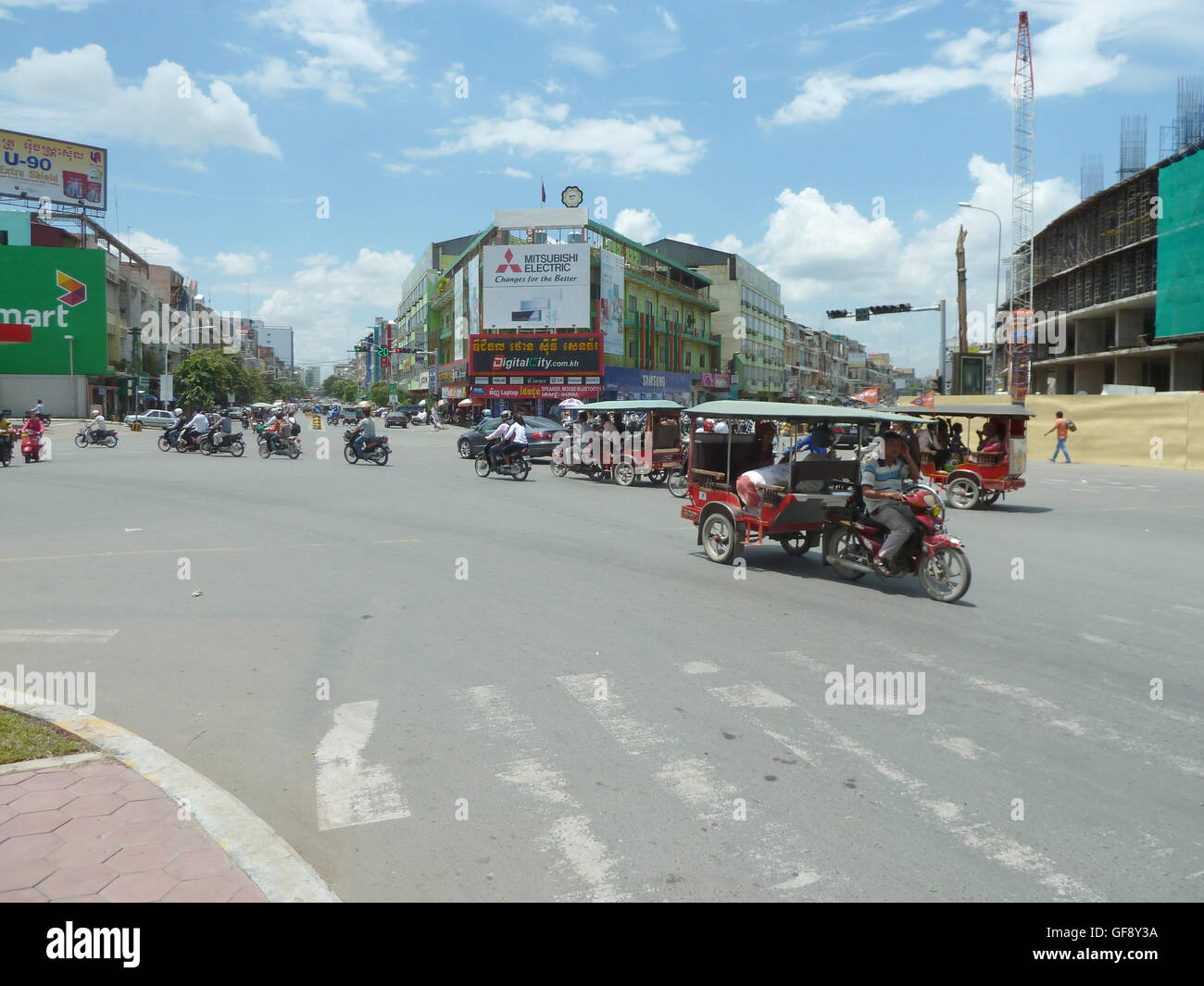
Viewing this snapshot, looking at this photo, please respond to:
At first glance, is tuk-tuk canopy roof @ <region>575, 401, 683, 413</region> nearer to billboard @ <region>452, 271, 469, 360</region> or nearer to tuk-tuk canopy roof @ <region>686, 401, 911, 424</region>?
tuk-tuk canopy roof @ <region>686, 401, 911, 424</region>

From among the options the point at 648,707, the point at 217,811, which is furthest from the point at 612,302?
the point at 217,811

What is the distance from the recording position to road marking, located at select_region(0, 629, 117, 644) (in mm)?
6867

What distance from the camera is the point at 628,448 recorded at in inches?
835

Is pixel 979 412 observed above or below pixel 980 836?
above

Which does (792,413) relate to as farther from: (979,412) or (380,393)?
(380,393)

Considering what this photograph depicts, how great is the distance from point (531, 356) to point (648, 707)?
168 feet

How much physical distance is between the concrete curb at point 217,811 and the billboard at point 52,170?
74496 mm

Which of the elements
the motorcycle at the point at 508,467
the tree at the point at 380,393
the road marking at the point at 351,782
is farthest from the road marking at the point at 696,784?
the tree at the point at 380,393

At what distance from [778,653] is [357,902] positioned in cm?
404

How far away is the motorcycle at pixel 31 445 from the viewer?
25.9m

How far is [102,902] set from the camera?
329 centimetres

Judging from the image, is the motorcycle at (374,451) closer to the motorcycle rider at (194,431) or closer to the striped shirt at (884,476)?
the motorcycle rider at (194,431)
